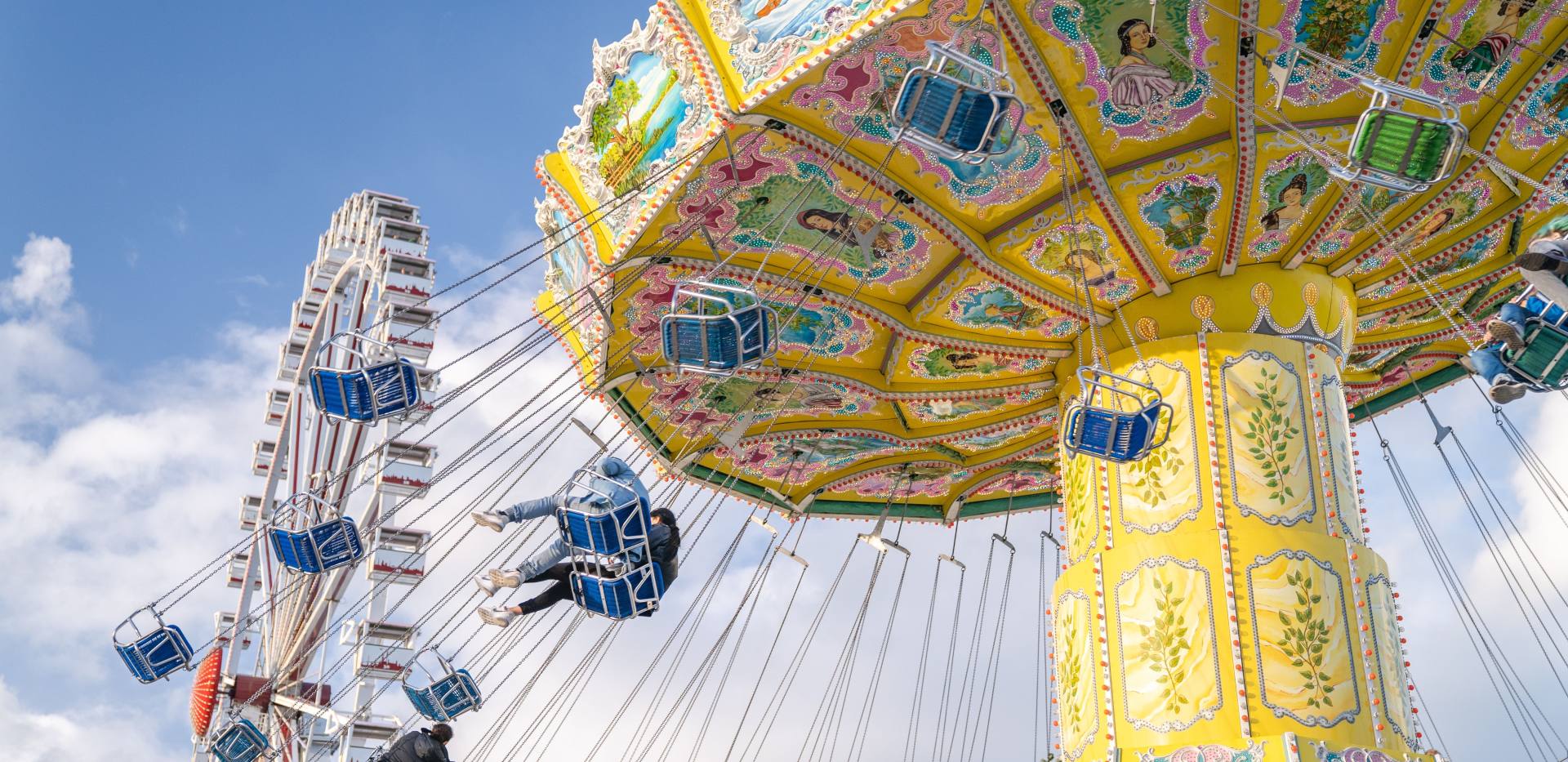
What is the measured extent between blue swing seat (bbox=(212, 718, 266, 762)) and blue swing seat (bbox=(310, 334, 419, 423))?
401 cm

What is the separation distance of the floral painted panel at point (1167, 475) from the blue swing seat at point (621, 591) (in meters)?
3.64

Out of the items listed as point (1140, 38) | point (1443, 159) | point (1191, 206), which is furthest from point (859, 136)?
point (1443, 159)

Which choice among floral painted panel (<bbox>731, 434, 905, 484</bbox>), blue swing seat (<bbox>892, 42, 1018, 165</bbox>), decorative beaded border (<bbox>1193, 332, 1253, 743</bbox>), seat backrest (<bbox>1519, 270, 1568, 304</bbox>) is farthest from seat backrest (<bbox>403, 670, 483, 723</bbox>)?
seat backrest (<bbox>1519, 270, 1568, 304</bbox>)

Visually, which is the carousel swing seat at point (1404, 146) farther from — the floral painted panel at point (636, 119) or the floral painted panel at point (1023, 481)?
the floral painted panel at point (1023, 481)

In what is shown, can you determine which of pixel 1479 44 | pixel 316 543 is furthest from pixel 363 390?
pixel 1479 44

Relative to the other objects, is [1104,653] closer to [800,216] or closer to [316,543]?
[800,216]

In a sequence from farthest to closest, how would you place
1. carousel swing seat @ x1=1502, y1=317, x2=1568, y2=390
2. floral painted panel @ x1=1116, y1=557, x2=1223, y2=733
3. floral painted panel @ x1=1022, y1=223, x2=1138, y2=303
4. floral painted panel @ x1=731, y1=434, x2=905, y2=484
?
floral painted panel @ x1=731, y1=434, x2=905, y2=484, floral painted panel @ x1=1022, y1=223, x2=1138, y2=303, floral painted panel @ x1=1116, y1=557, x2=1223, y2=733, carousel swing seat @ x1=1502, y1=317, x2=1568, y2=390

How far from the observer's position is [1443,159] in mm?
7457

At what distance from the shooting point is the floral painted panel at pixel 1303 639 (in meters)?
10.2

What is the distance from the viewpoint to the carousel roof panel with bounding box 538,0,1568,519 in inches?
374

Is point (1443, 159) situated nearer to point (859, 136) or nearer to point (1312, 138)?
point (1312, 138)

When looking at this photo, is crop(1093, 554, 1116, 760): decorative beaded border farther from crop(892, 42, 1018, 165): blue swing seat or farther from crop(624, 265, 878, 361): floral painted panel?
crop(892, 42, 1018, 165): blue swing seat

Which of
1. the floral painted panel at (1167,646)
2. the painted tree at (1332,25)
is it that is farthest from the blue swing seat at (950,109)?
the floral painted panel at (1167,646)

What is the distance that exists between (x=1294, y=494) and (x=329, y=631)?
9.41 metres
